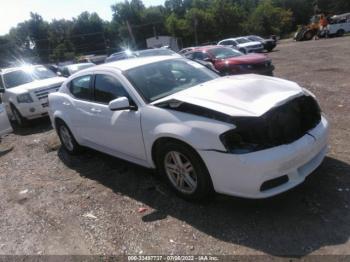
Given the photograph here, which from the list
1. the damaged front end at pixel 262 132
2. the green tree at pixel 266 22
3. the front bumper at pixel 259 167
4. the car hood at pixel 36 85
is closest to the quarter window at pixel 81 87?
the front bumper at pixel 259 167

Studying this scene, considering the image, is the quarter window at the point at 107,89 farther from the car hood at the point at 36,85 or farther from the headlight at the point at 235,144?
the car hood at the point at 36,85

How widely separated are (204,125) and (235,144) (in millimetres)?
369

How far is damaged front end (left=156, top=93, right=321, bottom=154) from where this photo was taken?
10.8ft

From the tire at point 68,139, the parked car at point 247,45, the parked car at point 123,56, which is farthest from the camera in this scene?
the parked car at point 247,45

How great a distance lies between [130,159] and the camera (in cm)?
458

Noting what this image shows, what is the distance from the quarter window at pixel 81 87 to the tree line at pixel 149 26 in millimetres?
52358

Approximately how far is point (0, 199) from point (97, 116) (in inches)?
79.9

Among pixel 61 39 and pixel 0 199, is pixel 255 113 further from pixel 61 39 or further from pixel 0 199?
pixel 61 39

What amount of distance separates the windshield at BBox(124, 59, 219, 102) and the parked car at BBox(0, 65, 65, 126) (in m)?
5.62

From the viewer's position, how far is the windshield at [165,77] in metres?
4.32

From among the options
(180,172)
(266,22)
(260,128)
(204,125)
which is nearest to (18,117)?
(180,172)

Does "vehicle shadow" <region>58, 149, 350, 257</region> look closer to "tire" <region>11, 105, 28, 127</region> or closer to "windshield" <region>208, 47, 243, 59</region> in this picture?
"tire" <region>11, 105, 28, 127</region>

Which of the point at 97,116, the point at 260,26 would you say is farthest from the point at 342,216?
the point at 260,26

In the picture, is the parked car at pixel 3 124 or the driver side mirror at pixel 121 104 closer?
the driver side mirror at pixel 121 104
